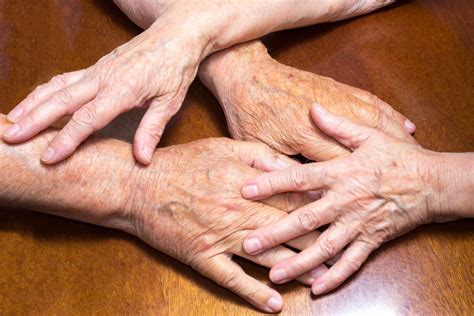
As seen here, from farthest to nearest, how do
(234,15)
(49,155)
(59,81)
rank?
(234,15)
(59,81)
(49,155)

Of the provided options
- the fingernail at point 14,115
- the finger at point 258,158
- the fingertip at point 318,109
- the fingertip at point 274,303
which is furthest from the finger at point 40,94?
the fingertip at point 274,303

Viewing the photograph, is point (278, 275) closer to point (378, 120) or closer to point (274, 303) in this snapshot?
point (274, 303)

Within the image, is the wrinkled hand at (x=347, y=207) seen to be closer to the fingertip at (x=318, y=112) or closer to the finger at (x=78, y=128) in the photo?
the fingertip at (x=318, y=112)

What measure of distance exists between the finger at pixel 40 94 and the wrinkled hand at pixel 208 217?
226 millimetres

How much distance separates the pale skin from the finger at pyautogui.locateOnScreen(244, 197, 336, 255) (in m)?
0.25

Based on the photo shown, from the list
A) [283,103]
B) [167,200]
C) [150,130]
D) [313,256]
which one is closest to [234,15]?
[283,103]

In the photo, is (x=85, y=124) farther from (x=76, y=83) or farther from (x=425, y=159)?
(x=425, y=159)

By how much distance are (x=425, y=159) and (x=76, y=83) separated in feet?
2.12

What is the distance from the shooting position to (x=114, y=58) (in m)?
1.15

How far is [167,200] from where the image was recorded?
3.63ft

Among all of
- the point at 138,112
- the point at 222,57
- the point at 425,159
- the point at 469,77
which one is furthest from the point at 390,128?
the point at 138,112

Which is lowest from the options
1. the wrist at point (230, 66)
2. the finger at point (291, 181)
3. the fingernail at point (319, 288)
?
the fingernail at point (319, 288)

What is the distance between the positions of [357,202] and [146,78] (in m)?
0.44

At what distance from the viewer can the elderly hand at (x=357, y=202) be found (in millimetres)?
1072
